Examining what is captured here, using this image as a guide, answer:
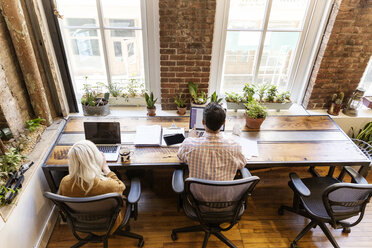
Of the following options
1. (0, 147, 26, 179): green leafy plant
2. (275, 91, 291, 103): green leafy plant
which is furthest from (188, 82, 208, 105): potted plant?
(0, 147, 26, 179): green leafy plant

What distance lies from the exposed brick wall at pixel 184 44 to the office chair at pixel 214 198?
122 centimetres

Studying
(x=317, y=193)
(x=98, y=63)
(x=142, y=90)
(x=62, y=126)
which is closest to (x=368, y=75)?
(x=317, y=193)

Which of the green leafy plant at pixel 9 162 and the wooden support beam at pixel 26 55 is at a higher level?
the wooden support beam at pixel 26 55

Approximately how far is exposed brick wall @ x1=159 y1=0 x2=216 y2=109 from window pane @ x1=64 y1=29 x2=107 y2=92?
0.75 m

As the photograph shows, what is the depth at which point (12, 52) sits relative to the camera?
2.11 m

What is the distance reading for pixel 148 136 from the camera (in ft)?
7.52

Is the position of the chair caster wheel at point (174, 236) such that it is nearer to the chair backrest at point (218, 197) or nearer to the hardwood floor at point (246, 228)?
the hardwood floor at point (246, 228)

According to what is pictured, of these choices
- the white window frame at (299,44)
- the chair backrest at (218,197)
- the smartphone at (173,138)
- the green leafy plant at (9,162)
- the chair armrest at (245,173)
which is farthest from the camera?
the white window frame at (299,44)

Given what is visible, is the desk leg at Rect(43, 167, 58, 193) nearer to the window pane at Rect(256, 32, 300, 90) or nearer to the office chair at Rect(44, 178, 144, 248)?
the office chair at Rect(44, 178, 144, 248)

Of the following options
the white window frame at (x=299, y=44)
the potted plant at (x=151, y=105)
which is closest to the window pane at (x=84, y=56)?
the potted plant at (x=151, y=105)

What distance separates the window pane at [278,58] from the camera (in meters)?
2.80

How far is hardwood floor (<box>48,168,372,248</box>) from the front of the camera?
2.16m

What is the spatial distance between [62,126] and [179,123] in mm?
1191

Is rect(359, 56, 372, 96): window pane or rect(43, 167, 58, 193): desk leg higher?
rect(359, 56, 372, 96): window pane
